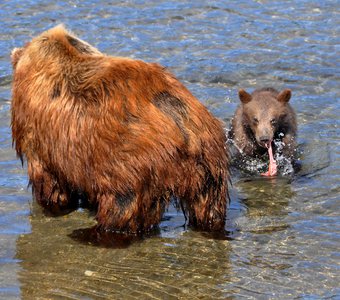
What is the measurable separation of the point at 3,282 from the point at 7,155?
2.93 meters

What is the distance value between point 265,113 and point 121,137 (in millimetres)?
3403

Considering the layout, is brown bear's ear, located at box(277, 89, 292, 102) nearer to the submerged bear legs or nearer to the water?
the water

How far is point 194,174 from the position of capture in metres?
7.12

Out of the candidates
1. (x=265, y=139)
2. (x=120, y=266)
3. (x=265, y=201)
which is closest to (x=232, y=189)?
(x=265, y=201)

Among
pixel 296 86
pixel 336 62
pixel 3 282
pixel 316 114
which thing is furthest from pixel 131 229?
pixel 336 62

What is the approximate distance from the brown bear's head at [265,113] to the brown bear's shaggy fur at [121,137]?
251 centimetres

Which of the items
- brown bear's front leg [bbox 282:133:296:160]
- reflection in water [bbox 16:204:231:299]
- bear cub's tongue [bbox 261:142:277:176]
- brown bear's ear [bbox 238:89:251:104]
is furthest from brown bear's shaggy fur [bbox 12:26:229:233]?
brown bear's ear [bbox 238:89:251:104]

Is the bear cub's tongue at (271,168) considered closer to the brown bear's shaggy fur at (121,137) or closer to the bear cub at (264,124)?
the bear cub at (264,124)

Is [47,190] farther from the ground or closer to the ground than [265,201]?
farther from the ground

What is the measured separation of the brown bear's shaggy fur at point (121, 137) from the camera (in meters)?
6.94

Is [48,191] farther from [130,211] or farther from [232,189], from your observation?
[232,189]

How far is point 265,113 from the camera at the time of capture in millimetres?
9977

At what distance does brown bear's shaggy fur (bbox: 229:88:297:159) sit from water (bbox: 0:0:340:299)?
1.02 feet

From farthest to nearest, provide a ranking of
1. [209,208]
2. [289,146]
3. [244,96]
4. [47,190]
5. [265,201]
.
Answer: [244,96], [289,146], [265,201], [47,190], [209,208]
